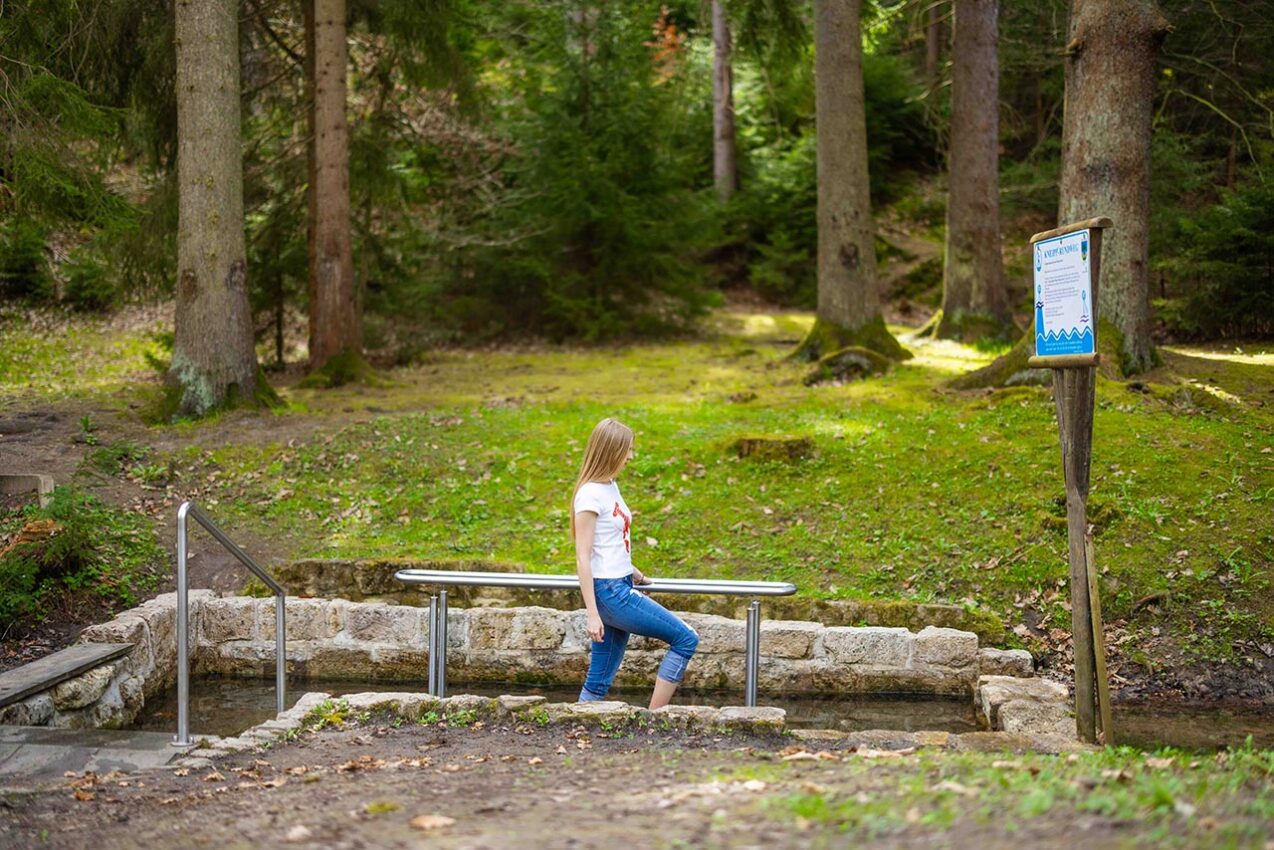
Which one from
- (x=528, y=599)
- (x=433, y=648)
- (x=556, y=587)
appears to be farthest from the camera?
(x=528, y=599)

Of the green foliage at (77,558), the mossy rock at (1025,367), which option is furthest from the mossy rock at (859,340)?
the green foliage at (77,558)

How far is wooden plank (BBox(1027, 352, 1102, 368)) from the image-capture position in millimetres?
5590

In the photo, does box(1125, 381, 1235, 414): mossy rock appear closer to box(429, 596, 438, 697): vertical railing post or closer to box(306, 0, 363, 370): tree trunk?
box(429, 596, 438, 697): vertical railing post

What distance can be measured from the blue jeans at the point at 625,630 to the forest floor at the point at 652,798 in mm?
523

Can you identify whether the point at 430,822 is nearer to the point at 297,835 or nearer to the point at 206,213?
the point at 297,835

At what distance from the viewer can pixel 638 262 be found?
63.5 feet

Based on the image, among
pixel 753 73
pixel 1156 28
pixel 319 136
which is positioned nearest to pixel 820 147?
pixel 1156 28

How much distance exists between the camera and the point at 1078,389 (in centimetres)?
580

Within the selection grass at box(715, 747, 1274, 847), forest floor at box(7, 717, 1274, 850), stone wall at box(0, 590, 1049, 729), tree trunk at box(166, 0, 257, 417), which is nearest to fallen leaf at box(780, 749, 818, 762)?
forest floor at box(7, 717, 1274, 850)

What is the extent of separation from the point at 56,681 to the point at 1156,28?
10855 mm

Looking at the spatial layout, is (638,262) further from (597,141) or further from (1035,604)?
(1035,604)

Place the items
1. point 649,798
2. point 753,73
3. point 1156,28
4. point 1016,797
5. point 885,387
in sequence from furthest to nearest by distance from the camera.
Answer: point 753,73 → point 885,387 → point 1156,28 → point 649,798 → point 1016,797

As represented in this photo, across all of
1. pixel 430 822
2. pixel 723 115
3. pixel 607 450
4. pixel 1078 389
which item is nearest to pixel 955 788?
pixel 430 822

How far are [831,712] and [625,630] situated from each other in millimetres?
2028
